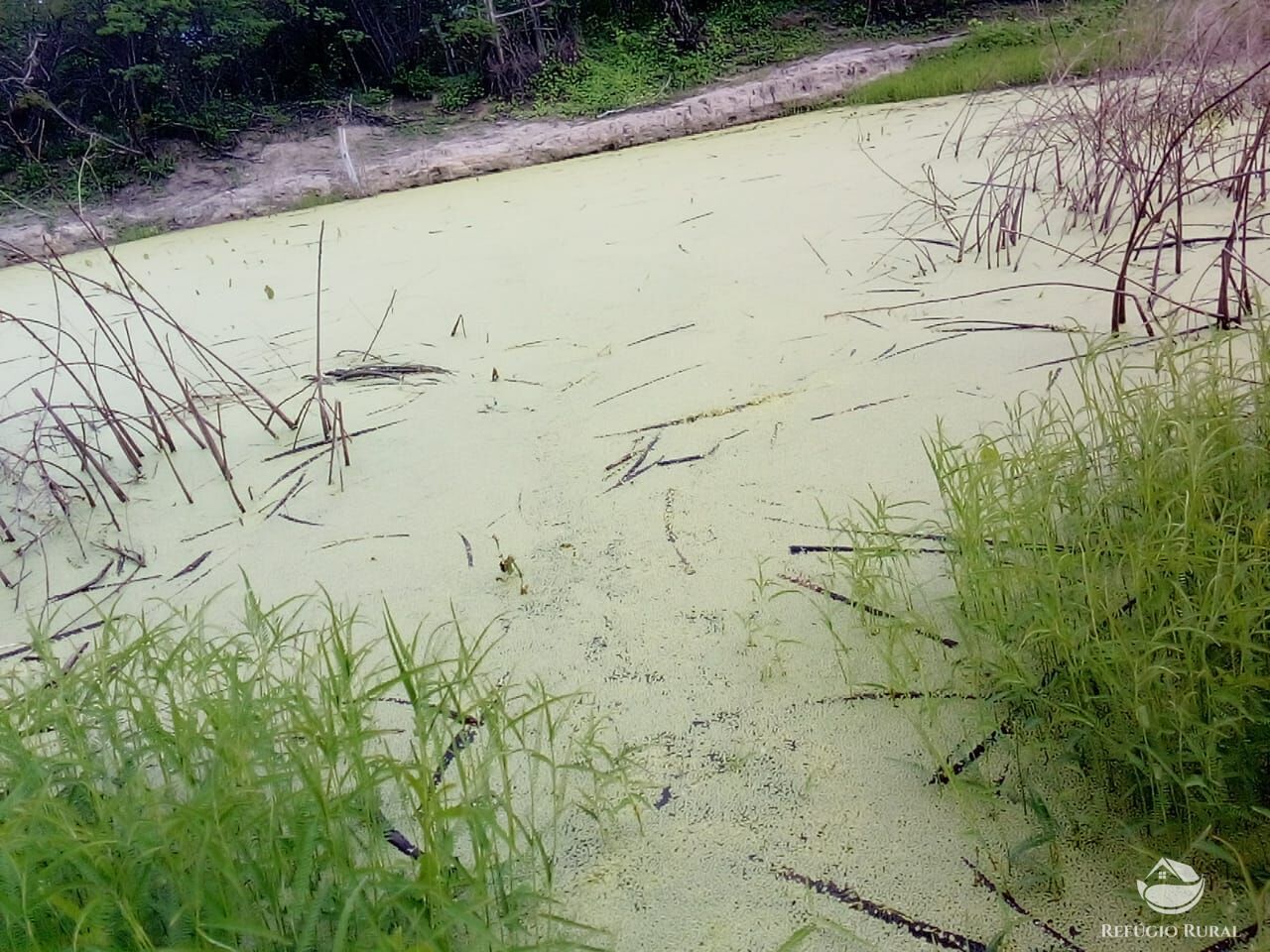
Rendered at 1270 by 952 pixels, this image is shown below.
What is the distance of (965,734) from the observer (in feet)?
2.65

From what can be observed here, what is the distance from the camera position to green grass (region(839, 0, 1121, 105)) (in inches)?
175

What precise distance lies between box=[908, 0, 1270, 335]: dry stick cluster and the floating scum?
11 cm

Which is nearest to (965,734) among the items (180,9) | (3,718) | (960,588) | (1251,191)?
(960,588)

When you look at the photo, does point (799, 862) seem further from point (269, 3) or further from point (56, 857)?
point (269, 3)

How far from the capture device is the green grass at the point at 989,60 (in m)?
4.45

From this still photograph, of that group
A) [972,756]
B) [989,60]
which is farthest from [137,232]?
[972,756]

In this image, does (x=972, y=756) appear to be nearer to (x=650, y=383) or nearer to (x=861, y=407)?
(x=861, y=407)

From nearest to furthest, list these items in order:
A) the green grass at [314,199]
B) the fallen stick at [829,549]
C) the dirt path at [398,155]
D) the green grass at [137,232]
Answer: the fallen stick at [829,549], the green grass at [137,232], the green grass at [314,199], the dirt path at [398,155]

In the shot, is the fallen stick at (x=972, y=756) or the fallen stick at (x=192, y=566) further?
the fallen stick at (x=192, y=566)

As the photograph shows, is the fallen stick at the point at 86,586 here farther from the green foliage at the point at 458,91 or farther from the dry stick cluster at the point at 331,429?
the green foliage at the point at 458,91

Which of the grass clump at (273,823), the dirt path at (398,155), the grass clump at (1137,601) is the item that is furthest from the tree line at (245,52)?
the grass clump at (1137,601)

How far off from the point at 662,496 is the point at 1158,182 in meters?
0.92

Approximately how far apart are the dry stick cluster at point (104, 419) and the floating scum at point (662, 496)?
0.06 ft

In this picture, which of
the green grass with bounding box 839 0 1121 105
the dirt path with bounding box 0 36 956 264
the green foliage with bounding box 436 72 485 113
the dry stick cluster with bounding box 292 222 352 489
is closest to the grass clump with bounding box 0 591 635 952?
the dry stick cluster with bounding box 292 222 352 489
